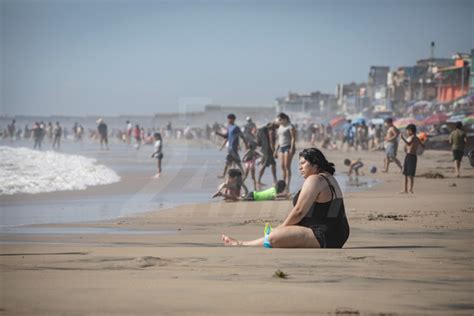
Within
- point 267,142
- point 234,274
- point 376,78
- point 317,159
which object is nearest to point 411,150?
point 267,142

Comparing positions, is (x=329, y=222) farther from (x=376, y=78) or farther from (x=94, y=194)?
(x=376, y=78)

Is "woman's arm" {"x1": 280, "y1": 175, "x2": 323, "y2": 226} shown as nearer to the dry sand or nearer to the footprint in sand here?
the dry sand

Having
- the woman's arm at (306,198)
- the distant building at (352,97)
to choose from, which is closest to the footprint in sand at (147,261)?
the woman's arm at (306,198)

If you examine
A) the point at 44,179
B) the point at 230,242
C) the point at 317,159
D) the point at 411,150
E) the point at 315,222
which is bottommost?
the point at 44,179

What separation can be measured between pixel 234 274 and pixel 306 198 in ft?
5.78

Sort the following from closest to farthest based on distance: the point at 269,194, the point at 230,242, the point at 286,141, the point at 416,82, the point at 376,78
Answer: the point at 230,242, the point at 269,194, the point at 286,141, the point at 416,82, the point at 376,78

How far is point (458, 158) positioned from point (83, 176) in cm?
1060

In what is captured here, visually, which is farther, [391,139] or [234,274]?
[391,139]

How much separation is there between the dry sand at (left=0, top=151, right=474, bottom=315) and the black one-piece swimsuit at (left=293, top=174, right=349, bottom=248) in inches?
6.0

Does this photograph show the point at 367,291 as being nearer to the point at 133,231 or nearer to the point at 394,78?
the point at 133,231

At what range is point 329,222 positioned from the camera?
25.6ft

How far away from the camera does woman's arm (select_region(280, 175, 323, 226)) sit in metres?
7.80

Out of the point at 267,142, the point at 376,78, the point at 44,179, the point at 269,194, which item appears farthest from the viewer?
the point at 376,78

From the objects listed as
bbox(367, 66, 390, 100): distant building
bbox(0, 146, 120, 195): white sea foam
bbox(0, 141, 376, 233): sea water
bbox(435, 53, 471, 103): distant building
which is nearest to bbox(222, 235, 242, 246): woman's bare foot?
bbox(0, 141, 376, 233): sea water
